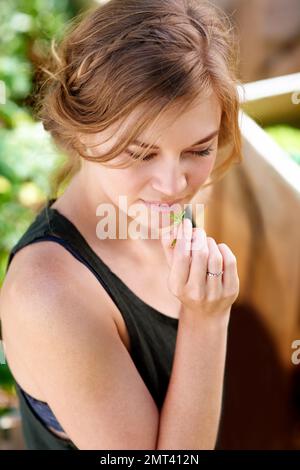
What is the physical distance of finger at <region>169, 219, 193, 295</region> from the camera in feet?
2.94

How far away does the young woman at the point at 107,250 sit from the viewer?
86 centimetres

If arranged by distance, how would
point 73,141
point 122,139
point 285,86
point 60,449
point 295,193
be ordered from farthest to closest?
1. point 285,86
2. point 295,193
3. point 60,449
4. point 73,141
5. point 122,139

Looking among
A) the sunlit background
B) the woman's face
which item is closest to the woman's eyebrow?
the woman's face

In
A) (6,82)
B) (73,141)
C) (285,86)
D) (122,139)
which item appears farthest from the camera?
(6,82)

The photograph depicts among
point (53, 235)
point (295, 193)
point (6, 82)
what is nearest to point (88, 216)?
point (53, 235)

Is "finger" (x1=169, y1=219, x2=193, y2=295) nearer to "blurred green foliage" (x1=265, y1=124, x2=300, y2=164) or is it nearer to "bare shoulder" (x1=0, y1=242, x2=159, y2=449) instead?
"bare shoulder" (x1=0, y1=242, x2=159, y2=449)

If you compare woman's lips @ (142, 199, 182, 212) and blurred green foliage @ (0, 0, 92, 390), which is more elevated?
blurred green foliage @ (0, 0, 92, 390)

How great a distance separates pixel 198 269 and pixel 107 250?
0.19 m

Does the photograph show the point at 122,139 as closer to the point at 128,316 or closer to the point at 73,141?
the point at 73,141

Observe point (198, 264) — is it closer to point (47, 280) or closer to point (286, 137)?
point (47, 280)

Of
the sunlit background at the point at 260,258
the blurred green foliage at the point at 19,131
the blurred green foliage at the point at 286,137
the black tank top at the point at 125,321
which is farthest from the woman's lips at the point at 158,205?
the blurred green foliage at the point at 19,131

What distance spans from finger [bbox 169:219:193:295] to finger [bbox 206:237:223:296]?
0.03 m

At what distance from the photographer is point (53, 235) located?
953 millimetres
